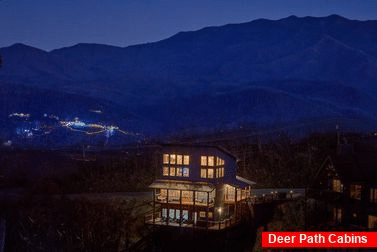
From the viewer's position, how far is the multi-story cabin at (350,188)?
3725 cm

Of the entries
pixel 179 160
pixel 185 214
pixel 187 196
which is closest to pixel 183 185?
pixel 187 196

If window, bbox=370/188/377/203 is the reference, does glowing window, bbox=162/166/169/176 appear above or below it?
above

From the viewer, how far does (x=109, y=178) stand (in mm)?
56094

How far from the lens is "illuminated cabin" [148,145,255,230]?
41.1 metres

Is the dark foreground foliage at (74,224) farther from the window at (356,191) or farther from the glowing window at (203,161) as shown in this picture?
the window at (356,191)

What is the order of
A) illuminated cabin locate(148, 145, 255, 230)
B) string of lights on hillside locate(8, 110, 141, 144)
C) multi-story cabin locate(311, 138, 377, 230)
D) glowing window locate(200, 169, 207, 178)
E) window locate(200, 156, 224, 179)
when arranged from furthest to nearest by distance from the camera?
string of lights on hillside locate(8, 110, 141, 144)
glowing window locate(200, 169, 207, 178)
window locate(200, 156, 224, 179)
illuminated cabin locate(148, 145, 255, 230)
multi-story cabin locate(311, 138, 377, 230)

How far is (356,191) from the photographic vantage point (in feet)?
126

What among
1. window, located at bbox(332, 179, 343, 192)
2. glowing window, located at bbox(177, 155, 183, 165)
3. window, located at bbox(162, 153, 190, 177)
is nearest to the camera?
window, located at bbox(332, 179, 343, 192)

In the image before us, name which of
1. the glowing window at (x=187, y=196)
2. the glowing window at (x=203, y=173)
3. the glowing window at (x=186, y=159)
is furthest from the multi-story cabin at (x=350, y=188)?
the glowing window at (x=186, y=159)

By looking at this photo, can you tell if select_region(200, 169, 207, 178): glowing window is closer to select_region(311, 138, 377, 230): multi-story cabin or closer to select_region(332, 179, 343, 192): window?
select_region(311, 138, 377, 230): multi-story cabin

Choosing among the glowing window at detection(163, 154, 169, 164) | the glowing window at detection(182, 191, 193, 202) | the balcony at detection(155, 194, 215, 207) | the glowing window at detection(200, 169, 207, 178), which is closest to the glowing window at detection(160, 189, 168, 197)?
the balcony at detection(155, 194, 215, 207)

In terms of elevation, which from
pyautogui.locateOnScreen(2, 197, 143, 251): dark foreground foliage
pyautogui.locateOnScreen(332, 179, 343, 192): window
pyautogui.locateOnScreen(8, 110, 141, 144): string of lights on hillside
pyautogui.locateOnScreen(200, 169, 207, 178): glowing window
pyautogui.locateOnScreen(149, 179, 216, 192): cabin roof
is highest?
pyautogui.locateOnScreen(8, 110, 141, 144): string of lights on hillside

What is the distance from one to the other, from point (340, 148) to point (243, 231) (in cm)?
1139

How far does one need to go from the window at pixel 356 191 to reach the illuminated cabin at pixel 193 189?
31.1ft
